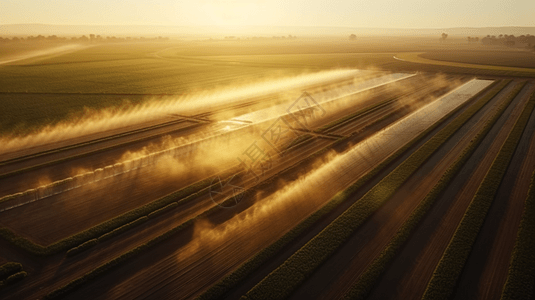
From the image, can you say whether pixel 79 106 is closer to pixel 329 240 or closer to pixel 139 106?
pixel 139 106

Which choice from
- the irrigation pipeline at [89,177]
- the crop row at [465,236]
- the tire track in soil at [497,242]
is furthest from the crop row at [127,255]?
the tire track in soil at [497,242]

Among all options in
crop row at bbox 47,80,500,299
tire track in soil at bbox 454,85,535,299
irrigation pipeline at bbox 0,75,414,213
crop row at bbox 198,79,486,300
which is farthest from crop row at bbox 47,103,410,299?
tire track in soil at bbox 454,85,535,299

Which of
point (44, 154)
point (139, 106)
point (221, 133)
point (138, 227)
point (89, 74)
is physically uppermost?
point (89, 74)

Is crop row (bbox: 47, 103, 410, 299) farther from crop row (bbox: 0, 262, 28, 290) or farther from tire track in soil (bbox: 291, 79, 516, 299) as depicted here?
tire track in soil (bbox: 291, 79, 516, 299)

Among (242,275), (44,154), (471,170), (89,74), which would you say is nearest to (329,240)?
(242,275)

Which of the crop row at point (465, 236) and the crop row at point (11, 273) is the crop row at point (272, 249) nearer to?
the crop row at point (465, 236)

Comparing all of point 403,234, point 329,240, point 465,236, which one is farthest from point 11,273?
point 465,236
